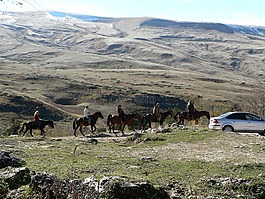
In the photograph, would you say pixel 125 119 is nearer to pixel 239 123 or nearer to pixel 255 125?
pixel 239 123

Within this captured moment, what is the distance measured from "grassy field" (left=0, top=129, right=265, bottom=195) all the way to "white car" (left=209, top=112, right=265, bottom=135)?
3464 millimetres

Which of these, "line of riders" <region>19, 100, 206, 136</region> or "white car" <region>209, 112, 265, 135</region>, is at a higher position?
"white car" <region>209, 112, 265, 135</region>

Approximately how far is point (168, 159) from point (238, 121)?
12194 mm

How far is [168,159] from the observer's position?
16.6 metres

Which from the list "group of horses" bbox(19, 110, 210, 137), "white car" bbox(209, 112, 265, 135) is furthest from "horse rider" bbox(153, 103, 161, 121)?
"white car" bbox(209, 112, 265, 135)

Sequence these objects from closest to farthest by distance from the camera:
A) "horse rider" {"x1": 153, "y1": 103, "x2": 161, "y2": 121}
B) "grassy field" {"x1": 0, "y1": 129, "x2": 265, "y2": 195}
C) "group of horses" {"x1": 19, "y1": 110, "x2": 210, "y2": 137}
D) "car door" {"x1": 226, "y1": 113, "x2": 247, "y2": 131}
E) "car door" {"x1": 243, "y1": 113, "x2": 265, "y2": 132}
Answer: "grassy field" {"x1": 0, "y1": 129, "x2": 265, "y2": 195} → "car door" {"x1": 243, "y1": 113, "x2": 265, "y2": 132} → "car door" {"x1": 226, "y1": 113, "x2": 247, "y2": 131} → "group of horses" {"x1": 19, "y1": 110, "x2": 210, "y2": 137} → "horse rider" {"x1": 153, "y1": 103, "x2": 161, "y2": 121}

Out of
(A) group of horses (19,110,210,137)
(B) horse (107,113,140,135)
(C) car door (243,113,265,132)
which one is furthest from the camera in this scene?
(B) horse (107,113,140,135)

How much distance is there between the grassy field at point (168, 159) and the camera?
42.5 feet

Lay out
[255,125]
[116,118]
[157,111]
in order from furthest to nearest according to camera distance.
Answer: [157,111] → [116,118] → [255,125]

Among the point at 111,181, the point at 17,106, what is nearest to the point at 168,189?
the point at 111,181

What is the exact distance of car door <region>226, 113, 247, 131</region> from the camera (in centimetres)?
2744

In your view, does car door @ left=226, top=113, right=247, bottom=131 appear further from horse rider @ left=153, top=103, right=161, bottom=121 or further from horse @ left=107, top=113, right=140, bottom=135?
horse @ left=107, top=113, right=140, bottom=135

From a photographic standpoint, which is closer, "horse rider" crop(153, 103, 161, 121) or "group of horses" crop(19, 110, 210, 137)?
"group of horses" crop(19, 110, 210, 137)

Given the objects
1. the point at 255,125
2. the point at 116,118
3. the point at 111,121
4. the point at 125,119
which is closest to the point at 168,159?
the point at 255,125
